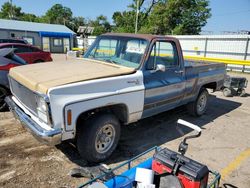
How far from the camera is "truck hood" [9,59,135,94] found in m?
3.16

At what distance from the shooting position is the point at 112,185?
2.28m

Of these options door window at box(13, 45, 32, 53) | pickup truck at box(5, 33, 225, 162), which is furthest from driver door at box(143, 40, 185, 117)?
door window at box(13, 45, 32, 53)

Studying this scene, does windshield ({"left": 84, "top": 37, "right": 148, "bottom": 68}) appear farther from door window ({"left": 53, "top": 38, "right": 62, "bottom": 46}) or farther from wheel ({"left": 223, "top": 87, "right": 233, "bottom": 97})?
door window ({"left": 53, "top": 38, "right": 62, "bottom": 46})

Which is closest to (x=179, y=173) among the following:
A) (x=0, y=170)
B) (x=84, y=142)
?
(x=84, y=142)

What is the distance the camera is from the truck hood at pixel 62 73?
3164 millimetres

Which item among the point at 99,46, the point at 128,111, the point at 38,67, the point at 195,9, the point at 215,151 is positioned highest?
the point at 195,9

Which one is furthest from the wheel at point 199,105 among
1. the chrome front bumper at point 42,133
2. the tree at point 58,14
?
the tree at point 58,14

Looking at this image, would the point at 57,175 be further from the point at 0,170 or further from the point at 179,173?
the point at 179,173

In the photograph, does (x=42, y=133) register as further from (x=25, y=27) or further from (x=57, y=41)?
(x=25, y=27)

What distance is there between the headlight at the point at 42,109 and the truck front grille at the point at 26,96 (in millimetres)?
134

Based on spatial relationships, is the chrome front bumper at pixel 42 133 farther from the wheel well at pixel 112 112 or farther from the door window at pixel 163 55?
the door window at pixel 163 55

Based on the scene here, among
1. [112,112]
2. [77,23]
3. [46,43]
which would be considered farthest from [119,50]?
[77,23]

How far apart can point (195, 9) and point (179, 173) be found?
38489 mm

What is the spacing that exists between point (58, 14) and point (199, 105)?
9449 centimetres
